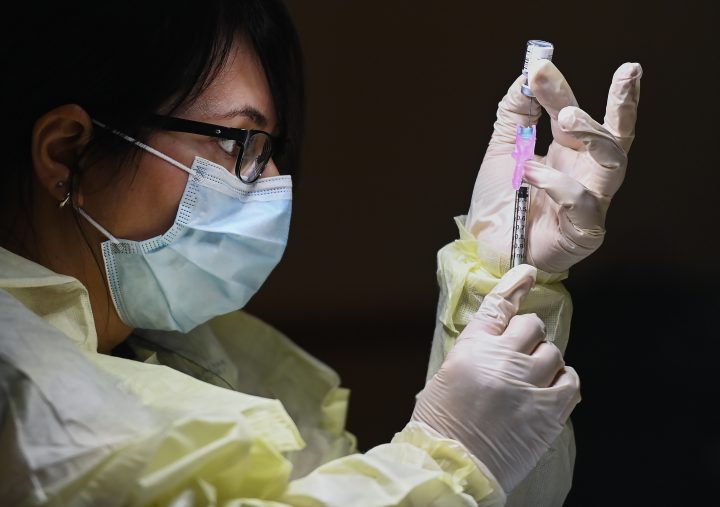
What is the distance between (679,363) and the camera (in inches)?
64.6

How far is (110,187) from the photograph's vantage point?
1.27 metres

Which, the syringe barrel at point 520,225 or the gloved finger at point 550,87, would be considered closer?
the gloved finger at point 550,87

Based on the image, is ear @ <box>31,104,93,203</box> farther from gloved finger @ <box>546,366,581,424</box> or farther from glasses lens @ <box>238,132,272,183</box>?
gloved finger @ <box>546,366,581,424</box>

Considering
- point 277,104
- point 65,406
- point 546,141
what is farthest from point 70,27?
point 546,141

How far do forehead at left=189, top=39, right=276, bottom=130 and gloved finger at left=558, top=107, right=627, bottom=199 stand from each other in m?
0.44

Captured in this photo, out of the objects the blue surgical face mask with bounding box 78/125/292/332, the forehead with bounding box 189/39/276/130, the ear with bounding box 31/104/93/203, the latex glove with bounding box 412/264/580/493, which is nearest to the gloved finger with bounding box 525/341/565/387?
the latex glove with bounding box 412/264/580/493

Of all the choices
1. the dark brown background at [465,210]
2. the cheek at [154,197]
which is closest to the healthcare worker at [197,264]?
the cheek at [154,197]

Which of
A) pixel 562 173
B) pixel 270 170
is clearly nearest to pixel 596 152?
pixel 562 173

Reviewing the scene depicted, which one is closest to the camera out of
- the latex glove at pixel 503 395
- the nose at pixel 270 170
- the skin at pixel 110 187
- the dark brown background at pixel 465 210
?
the latex glove at pixel 503 395

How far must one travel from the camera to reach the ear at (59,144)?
123 centimetres

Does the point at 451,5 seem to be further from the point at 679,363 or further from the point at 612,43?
the point at 679,363

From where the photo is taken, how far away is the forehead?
1293 mm

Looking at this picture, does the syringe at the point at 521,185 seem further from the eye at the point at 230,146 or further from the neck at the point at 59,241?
the neck at the point at 59,241

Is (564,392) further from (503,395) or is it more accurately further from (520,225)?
(520,225)
